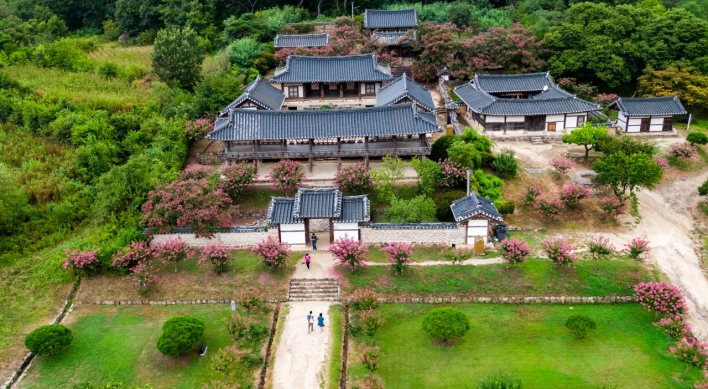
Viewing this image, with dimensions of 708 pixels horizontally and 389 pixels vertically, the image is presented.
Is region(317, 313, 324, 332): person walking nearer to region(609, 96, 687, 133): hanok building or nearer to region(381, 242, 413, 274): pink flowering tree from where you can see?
region(381, 242, 413, 274): pink flowering tree

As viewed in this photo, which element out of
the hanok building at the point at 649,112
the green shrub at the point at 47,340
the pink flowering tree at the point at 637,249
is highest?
the hanok building at the point at 649,112

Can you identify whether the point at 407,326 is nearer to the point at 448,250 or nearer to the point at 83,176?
the point at 448,250

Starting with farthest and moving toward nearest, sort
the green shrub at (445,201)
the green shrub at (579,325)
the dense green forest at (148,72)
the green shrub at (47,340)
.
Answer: the green shrub at (445,201)
the dense green forest at (148,72)
the green shrub at (579,325)
the green shrub at (47,340)

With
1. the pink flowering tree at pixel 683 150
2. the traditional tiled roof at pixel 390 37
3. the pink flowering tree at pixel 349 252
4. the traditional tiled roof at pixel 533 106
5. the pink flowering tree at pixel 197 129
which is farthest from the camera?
the traditional tiled roof at pixel 390 37

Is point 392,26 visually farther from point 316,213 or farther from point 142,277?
point 142,277

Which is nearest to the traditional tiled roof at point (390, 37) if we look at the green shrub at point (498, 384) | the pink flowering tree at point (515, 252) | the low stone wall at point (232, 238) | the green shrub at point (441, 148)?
the green shrub at point (441, 148)

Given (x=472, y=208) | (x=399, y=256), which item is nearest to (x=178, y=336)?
(x=399, y=256)

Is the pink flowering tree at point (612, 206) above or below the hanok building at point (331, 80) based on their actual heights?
below

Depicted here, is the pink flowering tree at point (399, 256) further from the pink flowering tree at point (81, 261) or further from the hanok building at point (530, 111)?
the hanok building at point (530, 111)
